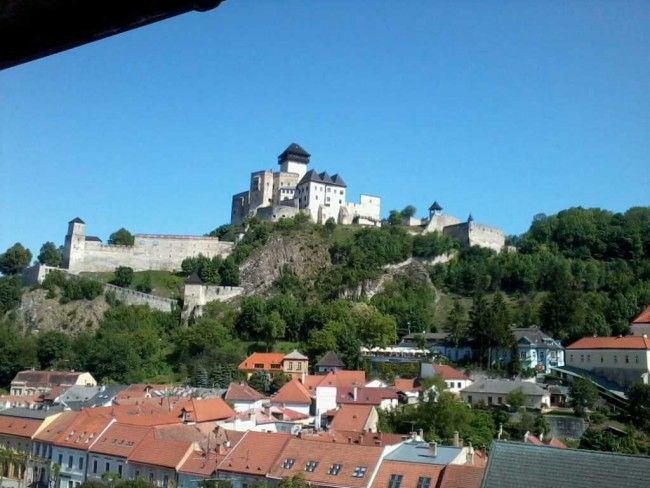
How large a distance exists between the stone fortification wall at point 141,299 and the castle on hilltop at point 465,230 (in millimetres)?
30230

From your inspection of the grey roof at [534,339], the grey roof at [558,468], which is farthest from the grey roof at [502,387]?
the grey roof at [558,468]

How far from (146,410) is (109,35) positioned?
1418 inches

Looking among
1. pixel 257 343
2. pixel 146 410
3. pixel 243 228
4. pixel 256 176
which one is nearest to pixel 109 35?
pixel 146 410

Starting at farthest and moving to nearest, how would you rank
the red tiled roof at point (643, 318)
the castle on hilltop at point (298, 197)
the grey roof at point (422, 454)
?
the castle on hilltop at point (298, 197), the red tiled roof at point (643, 318), the grey roof at point (422, 454)

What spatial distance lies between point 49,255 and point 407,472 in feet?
222

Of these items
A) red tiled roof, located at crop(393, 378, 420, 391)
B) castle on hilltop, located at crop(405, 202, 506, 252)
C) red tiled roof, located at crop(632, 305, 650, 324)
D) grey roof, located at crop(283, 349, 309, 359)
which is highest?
castle on hilltop, located at crop(405, 202, 506, 252)

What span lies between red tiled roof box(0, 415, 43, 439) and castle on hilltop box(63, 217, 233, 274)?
134 feet

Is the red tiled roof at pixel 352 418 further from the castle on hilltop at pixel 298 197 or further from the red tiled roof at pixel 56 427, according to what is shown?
the castle on hilltop at pixel 298 197

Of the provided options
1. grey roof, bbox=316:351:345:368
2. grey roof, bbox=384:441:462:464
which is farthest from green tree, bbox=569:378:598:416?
grey roof, bbox=316:351:345:368

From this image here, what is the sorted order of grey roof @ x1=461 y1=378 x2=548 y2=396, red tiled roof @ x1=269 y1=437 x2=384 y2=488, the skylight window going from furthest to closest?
grey roof @ x1=461 y1=378 x2=548 y2=396 < the skylight window < red tiled roof @ x1=269 y1=437 x2=384 y2=488

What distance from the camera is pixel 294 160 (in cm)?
9075

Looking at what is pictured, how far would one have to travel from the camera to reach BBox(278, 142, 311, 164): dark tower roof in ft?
298

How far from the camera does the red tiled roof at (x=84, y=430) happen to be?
3170 centimetres

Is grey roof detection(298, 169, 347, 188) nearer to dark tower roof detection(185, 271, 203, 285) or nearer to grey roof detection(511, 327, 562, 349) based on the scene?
dark tower roof detection(185, 271, 203, 285)
